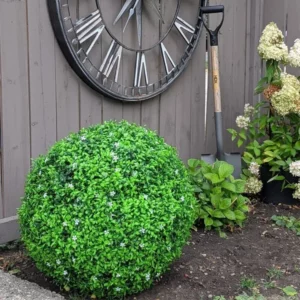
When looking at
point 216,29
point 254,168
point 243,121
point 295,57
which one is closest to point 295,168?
point 254,168

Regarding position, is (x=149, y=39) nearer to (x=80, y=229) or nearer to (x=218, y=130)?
(x=218, y=130)

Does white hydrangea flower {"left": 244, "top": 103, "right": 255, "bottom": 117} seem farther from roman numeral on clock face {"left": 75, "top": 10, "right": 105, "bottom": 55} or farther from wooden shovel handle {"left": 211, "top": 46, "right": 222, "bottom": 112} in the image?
roman numeral on clock face {"left": 75, "top": 10, "right": 105, "bottom": 55}

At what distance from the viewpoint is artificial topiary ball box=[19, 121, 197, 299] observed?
230cm

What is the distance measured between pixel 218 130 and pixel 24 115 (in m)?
1.55

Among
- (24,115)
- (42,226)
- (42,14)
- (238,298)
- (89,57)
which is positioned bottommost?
(238,298)

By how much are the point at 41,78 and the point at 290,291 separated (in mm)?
1745

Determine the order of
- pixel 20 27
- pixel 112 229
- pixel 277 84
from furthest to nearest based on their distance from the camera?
pixel 277 84 < pixel 20 27 < pixel 112 229

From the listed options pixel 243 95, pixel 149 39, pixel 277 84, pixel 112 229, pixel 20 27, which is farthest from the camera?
pixel 243 95

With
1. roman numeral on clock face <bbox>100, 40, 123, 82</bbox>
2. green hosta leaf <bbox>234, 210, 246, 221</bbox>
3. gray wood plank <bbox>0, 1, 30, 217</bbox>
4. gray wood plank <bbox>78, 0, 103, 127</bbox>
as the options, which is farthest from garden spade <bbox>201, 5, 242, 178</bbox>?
gray wood plank <bbox>0, 1, 30, 217</bbox>

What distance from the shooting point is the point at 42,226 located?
236 cm

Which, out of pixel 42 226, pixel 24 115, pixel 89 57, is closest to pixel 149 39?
pixel 89 57

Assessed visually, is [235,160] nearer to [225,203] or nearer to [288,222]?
[288,222]

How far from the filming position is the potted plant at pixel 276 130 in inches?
156

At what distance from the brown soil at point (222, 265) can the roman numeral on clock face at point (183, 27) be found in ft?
4.73
